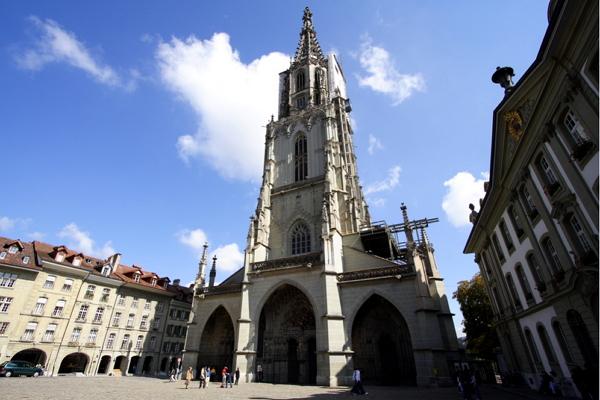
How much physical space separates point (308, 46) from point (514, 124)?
3723 cm

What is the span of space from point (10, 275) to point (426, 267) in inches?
1335

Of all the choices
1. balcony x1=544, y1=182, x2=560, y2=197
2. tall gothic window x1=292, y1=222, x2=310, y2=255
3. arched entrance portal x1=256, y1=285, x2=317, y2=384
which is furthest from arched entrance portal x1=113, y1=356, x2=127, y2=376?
balcony x1=544, y1=182, x2=560, y2=197

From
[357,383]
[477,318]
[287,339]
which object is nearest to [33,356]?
[287,339]

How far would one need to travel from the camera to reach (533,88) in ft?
37.8

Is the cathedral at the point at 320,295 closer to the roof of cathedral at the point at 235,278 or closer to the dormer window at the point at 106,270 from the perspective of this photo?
the roof of cathedral at the point at 235,278

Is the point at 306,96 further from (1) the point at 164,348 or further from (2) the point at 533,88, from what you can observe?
(1) the point at 164,348

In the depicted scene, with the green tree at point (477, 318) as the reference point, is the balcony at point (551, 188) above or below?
above

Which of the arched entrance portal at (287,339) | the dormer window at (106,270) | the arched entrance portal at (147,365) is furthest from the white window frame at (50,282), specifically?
the arched entrance portal at (287,339)

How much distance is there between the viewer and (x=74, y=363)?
28266mm

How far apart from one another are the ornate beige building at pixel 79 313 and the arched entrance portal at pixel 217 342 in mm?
11432

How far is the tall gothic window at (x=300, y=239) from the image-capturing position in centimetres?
2637

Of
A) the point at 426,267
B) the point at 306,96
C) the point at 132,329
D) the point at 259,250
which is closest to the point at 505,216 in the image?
the point at 426,267

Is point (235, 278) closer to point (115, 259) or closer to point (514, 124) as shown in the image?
point (115, 259)

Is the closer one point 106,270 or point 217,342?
point 217,342
